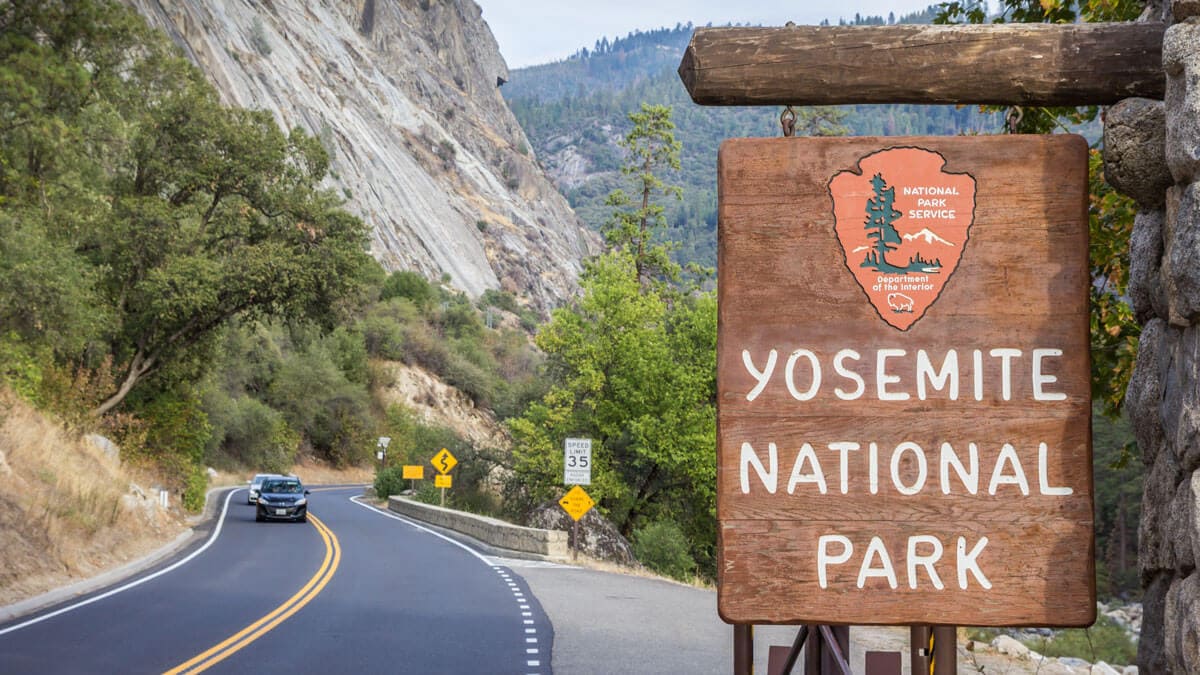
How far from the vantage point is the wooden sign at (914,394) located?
13.8ft

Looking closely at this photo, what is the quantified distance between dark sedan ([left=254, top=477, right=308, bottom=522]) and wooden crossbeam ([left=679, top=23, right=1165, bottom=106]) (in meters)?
34.7

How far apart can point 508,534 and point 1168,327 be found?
2675cm

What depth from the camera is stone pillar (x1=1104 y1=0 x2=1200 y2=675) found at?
11.7 ft

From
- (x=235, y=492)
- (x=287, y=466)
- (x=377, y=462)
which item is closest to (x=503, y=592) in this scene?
(x=235, y=492)

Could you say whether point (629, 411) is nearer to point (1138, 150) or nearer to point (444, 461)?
point (444, 461)

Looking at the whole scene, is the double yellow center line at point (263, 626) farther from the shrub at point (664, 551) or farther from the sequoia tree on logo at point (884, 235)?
the sequoia tree on logo at point (884, 235)

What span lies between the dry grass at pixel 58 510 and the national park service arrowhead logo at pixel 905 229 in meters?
16.2

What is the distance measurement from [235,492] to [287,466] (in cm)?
1897

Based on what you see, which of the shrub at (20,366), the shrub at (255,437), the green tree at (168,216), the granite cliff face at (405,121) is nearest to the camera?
the shrub at (20,366)

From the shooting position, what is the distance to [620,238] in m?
51.6

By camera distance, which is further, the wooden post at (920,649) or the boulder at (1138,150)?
the wooden post at (920,649)

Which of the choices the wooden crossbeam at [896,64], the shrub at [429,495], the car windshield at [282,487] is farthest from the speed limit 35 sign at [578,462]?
the wooden crossbeam at [896,64]

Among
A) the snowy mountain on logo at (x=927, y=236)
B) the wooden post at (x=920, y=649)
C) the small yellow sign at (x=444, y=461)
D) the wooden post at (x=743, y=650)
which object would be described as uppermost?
the snowy mountain on logo at (x=927, y=236)

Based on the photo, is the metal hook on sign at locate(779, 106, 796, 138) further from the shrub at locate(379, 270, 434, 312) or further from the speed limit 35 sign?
the shrub at locate(379, 270, 434, 312)
